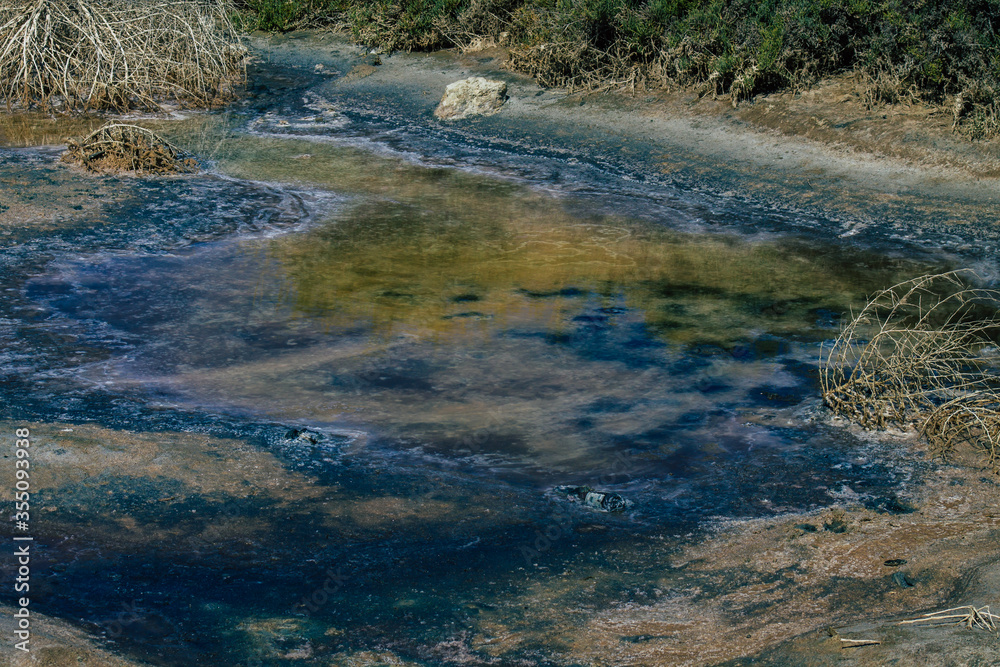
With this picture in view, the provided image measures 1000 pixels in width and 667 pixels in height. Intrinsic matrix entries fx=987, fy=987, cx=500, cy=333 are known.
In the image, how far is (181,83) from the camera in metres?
14.6

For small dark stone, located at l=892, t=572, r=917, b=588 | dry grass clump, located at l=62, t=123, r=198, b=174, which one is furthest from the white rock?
small dark stone, located at l=892, t=572, r=917, b=588

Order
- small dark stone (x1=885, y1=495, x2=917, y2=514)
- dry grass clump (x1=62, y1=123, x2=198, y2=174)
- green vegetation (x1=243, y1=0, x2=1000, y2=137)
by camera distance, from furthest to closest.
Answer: dry grass clump (x1=62, y1=123, x2=198, y2=174)
green vegetation (x1=243, y1=0, x2=1000, y2=137)
small dark stone (x1=885, y1=495, x2=917, y2=514)

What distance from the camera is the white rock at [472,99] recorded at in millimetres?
13297

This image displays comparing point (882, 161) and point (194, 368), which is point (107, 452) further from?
point (882, 161)

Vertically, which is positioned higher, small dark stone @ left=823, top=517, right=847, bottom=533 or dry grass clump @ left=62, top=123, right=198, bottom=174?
dry grass clump @ left=62, top=123, right=198, bottom=174

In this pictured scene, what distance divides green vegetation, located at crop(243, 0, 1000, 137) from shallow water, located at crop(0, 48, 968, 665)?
2635 mm

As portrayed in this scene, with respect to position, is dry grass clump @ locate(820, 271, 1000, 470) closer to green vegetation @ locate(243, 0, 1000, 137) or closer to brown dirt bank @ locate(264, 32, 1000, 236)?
brown dirt bank @ locate(264, 32, 1000, 236)

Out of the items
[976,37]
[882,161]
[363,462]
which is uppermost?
[976,37]

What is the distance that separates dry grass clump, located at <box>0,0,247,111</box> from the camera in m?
13.4

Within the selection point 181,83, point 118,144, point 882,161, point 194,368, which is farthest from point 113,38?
point 882,161

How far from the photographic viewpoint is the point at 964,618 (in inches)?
134

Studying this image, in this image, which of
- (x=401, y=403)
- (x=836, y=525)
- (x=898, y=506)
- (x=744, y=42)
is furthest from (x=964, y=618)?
(x=744, y=42)

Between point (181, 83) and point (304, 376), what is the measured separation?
32.6 ft

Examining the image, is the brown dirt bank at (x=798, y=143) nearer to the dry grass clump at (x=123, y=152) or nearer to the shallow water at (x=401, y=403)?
the shallow water at (x=401, y=403)
